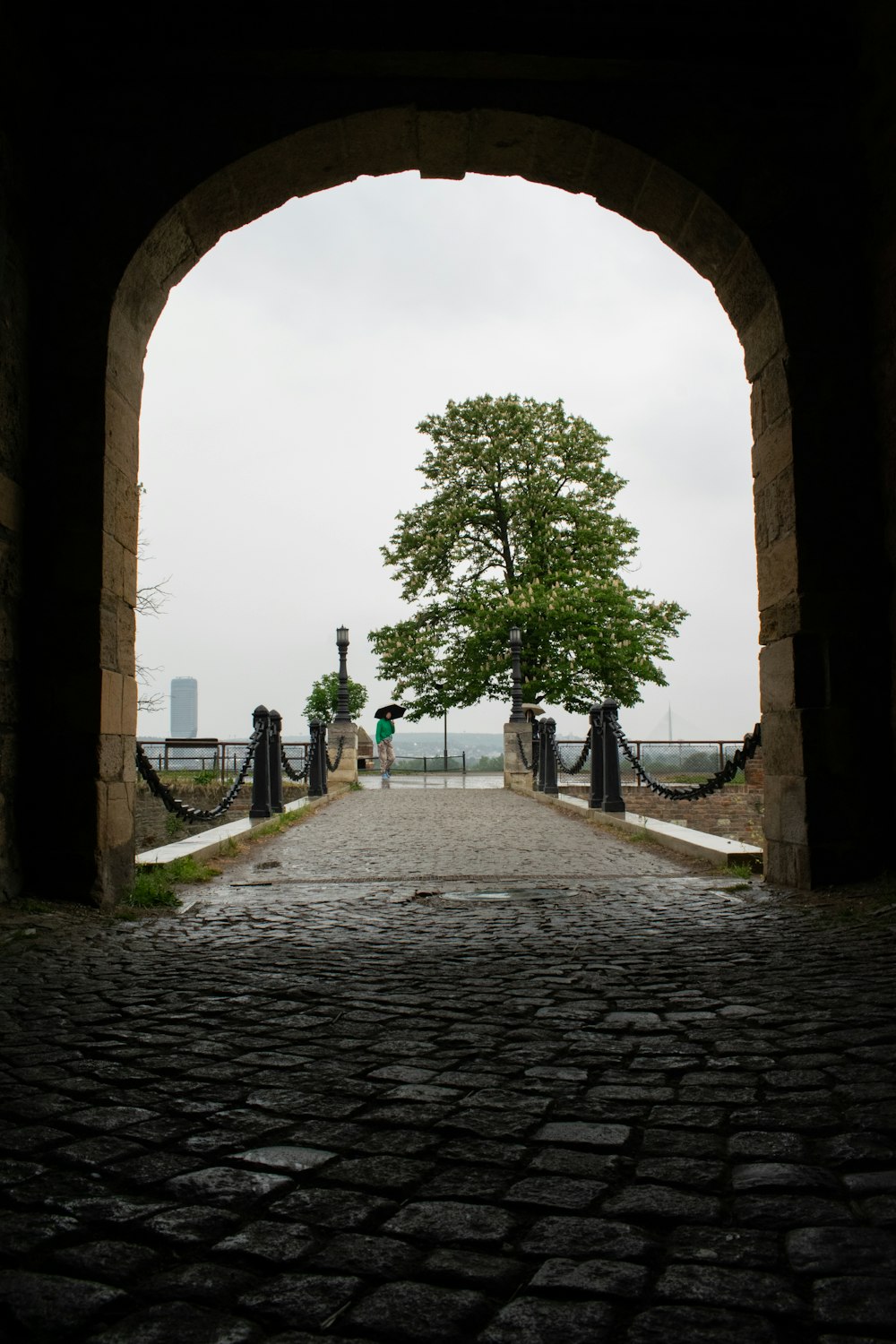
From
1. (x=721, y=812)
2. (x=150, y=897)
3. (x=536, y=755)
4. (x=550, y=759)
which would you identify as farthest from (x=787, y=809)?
(x=721, y=812)

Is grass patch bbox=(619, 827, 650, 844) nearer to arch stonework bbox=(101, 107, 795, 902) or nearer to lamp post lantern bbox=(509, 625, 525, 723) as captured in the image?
arch stonework bbox=(101, 107, 795, 902)

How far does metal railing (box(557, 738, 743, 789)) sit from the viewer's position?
24234mm

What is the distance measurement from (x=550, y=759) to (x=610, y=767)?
4.51 meters

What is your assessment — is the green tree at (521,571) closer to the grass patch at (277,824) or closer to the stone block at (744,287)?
the grass patch at (277,824)

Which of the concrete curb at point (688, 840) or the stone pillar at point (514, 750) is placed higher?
the stone pillar at point (514, 750)

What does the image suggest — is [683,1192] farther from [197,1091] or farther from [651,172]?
[651,172]

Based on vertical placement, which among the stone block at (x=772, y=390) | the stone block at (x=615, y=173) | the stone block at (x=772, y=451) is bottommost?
the stone block at (x=772, y=451)

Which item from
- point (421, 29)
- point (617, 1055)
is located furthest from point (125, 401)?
point (617, 1055)

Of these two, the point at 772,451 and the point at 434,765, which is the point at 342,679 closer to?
the point at 434,765

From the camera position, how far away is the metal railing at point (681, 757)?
24234mm

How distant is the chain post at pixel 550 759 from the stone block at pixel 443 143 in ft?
33.9

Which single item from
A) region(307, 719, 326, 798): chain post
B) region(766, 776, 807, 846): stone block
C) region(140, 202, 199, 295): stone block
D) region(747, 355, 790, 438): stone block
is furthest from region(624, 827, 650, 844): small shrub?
region(307, 719, 326, 798): chain post

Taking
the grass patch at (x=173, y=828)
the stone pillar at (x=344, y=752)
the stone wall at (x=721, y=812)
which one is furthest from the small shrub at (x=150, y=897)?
the stone wall at (x=721, y=812)

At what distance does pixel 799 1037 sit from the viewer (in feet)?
8.92
